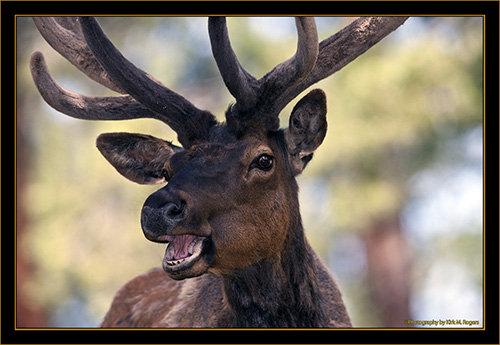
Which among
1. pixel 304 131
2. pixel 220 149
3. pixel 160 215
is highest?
pixel 304 131

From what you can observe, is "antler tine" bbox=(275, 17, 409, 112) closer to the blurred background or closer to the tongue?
the tongue

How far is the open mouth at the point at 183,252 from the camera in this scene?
6.56 meters

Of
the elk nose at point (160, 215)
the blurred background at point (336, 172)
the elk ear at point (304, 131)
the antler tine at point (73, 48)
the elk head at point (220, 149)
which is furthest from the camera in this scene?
the blurred background at point (336, 172)

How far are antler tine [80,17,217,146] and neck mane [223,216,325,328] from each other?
1.33m

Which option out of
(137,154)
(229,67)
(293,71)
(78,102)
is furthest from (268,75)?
(78,102)

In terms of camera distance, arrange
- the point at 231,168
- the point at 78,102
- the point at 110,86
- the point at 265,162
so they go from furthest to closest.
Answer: the point at 110,86 → the point at 78,102 → the point at 265,162 → the point at 231,168

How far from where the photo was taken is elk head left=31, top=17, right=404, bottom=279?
22.0ft

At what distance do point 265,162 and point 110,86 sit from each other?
2.20m

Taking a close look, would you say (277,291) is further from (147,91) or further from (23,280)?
(23,280)

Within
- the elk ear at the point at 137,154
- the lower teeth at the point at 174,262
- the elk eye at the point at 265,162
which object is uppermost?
the elk ear at the point at 137,154

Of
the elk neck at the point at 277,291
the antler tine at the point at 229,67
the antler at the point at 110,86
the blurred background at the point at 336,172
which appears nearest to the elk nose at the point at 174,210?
the elk neck at the point at 277,291

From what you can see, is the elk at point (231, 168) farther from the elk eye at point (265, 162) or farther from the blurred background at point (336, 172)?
the blurred background at point (336, 172)

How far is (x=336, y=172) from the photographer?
2212 centimetres

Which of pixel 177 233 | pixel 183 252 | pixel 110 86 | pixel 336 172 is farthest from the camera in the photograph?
pixel 336 172
